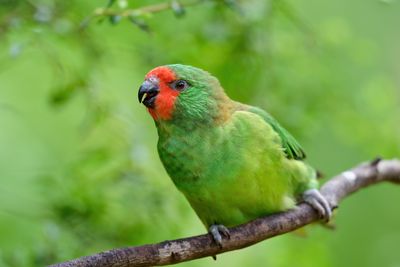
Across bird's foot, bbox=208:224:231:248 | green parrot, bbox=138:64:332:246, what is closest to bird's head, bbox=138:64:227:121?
green parrot, bbox=138:64:332:246

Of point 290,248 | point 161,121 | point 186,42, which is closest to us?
point 161,121

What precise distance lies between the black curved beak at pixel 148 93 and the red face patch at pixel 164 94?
0.01 meters

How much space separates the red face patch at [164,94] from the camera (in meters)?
2.67

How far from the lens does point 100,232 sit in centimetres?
301

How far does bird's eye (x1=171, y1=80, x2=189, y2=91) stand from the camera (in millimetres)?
2713

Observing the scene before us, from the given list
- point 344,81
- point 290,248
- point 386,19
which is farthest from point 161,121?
point 386,19

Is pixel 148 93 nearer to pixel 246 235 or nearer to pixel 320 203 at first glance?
pixel 246 235

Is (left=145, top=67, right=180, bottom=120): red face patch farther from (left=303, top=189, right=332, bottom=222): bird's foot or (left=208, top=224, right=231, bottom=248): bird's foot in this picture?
(left=303, top=189, right=332, bottom=222): bird's foot

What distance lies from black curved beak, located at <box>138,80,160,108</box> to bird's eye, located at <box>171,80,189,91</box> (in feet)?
0.24

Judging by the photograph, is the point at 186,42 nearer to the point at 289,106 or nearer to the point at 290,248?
the point at 289,106

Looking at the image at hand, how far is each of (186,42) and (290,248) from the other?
1.12 meters

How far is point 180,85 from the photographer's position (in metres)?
2.73

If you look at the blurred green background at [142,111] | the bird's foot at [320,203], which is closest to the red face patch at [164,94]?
the blurred green background at [142,111]

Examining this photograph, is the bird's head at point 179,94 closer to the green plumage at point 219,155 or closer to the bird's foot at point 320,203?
the green plumage at point 219,155
